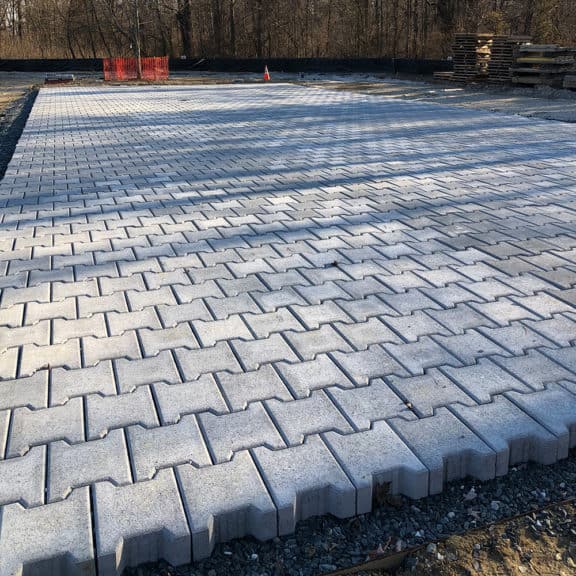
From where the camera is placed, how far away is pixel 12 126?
14727 millimetres

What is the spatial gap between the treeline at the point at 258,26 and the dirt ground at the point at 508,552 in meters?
33.2

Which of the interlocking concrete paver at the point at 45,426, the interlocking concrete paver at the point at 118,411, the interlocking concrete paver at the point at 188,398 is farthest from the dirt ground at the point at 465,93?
the interlocking concrete paver at the point at 45,426

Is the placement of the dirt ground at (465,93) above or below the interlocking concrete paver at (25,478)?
above

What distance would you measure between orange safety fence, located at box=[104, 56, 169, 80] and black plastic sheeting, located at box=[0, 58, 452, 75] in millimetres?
3976

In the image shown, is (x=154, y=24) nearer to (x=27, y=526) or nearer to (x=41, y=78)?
(x=41, y=78)

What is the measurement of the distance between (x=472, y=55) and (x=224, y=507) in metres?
23.6

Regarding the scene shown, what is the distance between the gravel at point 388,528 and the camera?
2.30m

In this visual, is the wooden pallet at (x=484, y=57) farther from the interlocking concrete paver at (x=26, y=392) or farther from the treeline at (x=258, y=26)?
the interlocking concrete paver at (x=26, y=392)

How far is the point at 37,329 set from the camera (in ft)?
12.8

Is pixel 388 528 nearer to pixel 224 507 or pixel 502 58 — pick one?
pixel 224 507

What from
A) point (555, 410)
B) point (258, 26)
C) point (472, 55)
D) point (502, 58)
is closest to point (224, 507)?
point (555, 410)

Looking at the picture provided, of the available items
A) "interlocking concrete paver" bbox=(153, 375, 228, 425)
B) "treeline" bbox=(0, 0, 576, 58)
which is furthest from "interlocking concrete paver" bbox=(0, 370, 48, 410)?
"treeline" bbox=(0, 0, 576, 58)

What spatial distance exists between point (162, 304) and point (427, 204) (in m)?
3.40

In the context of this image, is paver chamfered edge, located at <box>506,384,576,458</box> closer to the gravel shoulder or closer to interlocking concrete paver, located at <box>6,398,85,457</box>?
interlocking concrete paver, located at <box>6,398,85,457</box>
